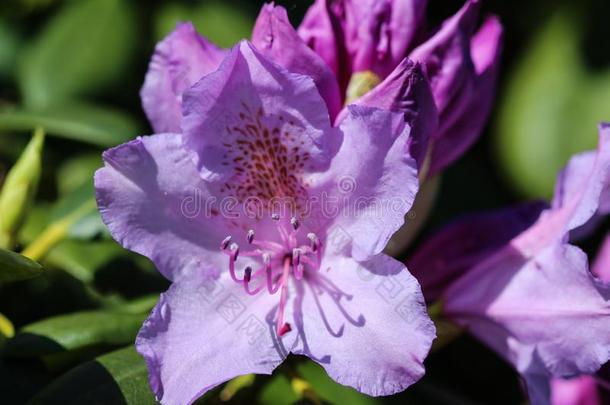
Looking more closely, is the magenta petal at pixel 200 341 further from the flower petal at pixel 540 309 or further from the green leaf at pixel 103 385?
the flower petal at pixel 540 309

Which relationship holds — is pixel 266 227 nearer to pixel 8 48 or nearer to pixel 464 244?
pixel 464 244

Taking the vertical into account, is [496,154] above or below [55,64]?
below

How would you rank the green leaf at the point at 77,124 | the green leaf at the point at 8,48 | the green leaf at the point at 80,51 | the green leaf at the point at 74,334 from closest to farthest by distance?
the green leaf at the point at 74,334, the green leaf at the point at 77,124, the green leaf at the point at 80,51, the green leaf at the point at 8,48

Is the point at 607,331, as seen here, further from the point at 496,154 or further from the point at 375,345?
the point at 496,154

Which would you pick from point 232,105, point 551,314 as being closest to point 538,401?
point 551,314

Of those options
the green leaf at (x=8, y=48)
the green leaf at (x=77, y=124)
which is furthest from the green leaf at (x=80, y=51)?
the green leaf at (x=77, y=124)

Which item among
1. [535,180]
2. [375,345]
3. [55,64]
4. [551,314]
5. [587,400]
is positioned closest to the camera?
[375,345]
